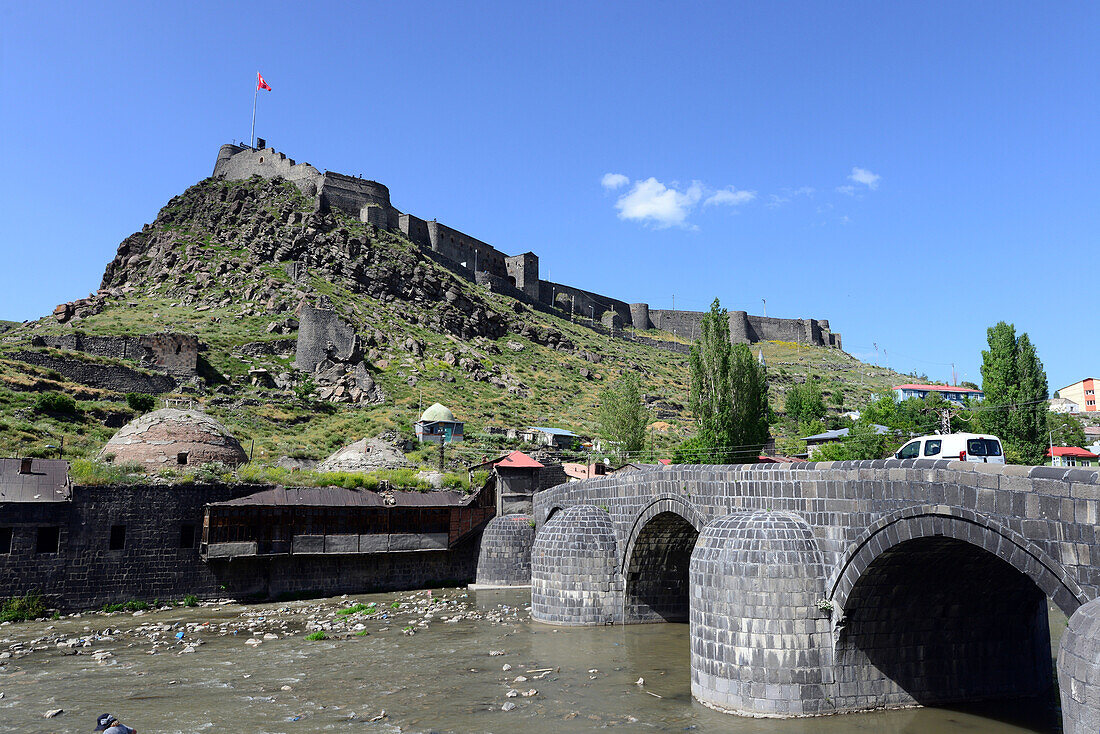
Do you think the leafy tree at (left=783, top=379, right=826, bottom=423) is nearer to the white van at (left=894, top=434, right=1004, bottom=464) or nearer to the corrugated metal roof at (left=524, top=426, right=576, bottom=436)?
the corrugated metal roof at (left=524, top=426, right=576, bottom=436)

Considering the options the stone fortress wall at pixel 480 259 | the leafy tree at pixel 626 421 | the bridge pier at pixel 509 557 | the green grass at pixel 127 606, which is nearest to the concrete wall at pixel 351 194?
the stone fortress wall at pixel 480 259

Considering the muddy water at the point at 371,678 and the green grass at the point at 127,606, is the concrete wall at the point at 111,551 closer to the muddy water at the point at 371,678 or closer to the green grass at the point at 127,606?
the green grass at the point at 127,606

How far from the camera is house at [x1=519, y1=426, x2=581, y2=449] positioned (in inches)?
2048

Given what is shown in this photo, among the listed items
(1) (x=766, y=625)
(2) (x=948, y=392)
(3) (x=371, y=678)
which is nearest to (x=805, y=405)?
(2) (x=948, y=392)

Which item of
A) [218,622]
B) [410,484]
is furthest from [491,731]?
[410,484]

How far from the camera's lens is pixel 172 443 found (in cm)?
2920

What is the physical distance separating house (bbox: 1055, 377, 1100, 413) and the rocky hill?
28.2 meters

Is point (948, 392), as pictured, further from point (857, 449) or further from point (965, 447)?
point (965, 447)

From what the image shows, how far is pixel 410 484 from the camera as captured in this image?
32.4 metres

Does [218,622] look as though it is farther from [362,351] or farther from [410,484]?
[362,351]

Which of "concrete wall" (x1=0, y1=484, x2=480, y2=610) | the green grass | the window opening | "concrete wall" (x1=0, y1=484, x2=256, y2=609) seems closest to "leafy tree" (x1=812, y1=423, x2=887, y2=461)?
"concrete wall" (x1=0, y1=484, x2=480, y2=610)

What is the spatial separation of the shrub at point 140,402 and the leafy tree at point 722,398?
3639 centimetres

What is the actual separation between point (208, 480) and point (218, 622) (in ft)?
A: 21.5

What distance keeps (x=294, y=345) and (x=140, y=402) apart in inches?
657
